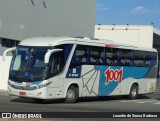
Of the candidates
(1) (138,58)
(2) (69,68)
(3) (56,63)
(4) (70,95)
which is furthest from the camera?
(1) (138,58)

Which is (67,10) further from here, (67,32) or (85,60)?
(85,60)

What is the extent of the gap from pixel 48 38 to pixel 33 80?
235cm

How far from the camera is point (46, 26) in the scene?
40.6 meters

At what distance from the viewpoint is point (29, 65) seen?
21828 mm

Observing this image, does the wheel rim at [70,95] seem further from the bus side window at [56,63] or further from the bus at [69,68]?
the bus side window at [56,63]

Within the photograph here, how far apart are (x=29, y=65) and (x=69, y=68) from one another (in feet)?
6.58

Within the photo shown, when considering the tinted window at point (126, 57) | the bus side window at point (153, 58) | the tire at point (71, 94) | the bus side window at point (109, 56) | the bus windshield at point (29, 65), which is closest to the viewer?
the bus windshield at point (29, 65)

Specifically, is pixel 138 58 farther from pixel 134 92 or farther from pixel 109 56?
pixel 109 56

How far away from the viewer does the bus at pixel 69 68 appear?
21625 mm

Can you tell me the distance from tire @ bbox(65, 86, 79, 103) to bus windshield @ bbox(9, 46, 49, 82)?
2.08 m

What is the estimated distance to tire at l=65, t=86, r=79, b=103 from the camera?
23.0 meters

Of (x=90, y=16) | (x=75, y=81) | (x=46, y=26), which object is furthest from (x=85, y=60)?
(x=90, y=16)

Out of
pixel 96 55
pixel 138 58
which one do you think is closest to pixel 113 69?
pixel 96 55

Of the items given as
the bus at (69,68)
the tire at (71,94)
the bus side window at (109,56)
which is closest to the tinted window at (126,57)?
the bus at (69,68)
